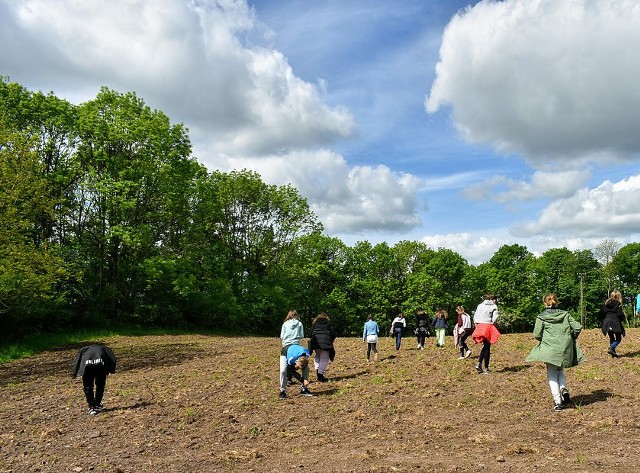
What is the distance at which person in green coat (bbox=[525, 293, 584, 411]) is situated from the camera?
9875 millimetres

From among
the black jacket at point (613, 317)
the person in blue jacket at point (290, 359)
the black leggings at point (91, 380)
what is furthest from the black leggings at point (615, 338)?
the black leggings at point (91, 380)

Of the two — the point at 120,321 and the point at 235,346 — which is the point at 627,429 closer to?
the point at 235,346

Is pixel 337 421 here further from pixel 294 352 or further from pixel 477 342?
pixel 477 342

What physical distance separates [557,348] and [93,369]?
9.81 m

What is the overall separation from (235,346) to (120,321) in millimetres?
13012

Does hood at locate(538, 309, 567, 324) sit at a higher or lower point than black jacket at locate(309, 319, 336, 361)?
higher

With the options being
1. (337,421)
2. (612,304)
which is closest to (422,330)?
(612,304)

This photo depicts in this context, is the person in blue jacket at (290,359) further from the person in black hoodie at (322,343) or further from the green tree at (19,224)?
the green tree at (19,224)

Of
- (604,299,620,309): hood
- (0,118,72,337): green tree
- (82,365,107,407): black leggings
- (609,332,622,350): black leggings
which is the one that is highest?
(0,118,72,337): green tree

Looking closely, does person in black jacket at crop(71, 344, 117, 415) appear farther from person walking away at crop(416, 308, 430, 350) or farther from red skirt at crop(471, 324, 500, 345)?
person walking away at crop(416, 308, 430, 350)

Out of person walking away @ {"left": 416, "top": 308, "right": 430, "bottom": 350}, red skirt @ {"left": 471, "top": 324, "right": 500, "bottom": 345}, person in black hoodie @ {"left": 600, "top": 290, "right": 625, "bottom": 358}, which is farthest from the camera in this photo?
person walking away @ {"left": 416, "top": 308, "right": 430, "bottom": 350}

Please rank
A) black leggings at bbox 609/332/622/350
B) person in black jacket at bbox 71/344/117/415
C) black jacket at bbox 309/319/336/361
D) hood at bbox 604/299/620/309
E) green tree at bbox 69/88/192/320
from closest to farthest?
person in black jacket at bbox 71/344/117/415
black jacket at bbox 309/319/336/361
hood at bbox 604/299/620/309
black leggings at bbox 609/332/622/350
green tree at bbox 69/88/192/320

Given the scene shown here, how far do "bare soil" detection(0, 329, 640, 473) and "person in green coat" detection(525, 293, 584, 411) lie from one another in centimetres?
42

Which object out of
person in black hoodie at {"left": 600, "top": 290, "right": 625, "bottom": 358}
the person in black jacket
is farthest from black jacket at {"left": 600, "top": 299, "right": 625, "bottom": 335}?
the person in black jacket
